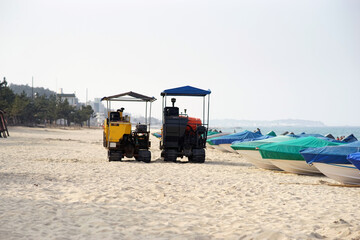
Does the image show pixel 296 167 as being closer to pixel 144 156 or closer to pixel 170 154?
pixel 170 154

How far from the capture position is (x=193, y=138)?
18.4m

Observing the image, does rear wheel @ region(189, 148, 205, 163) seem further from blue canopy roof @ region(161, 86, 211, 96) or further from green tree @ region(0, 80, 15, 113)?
green tree @ region(0, 80, 15, 113)

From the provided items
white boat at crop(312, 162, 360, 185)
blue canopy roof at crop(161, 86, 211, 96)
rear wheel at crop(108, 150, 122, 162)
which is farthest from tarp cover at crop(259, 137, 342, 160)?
rear wheel at crop(108, 150, 122, 162)

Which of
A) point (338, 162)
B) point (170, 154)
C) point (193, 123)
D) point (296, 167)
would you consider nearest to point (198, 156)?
point (170, 154)

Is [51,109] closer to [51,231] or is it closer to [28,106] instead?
[28,106]

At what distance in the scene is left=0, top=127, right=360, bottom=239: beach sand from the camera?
20.2ft

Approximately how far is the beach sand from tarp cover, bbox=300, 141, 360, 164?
2.43 feet

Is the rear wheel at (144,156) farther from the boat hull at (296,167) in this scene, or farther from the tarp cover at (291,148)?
the boat hull at (296,167)

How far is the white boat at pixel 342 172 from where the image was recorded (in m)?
11.4

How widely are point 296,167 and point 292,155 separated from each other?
627 millimetres

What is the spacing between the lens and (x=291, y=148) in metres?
14.2

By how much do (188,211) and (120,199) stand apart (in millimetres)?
1686

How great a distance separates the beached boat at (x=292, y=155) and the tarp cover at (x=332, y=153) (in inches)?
56.0

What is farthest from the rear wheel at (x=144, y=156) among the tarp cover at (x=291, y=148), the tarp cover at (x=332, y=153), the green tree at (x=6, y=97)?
the green tree at (x=6, y=97)
